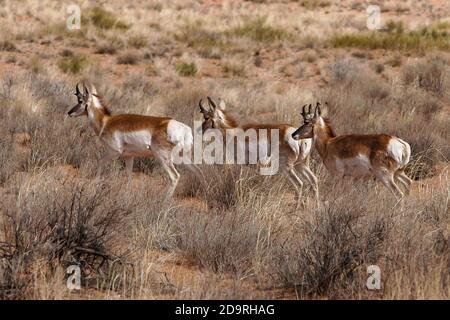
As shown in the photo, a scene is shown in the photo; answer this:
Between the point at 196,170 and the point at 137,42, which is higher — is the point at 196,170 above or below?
above

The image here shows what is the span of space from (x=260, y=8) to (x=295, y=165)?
1248 inches

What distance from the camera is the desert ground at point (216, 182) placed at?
602cm

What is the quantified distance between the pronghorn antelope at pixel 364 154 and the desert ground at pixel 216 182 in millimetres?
221

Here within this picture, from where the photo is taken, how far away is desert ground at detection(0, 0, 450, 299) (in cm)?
602

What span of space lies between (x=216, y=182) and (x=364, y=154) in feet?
6.36

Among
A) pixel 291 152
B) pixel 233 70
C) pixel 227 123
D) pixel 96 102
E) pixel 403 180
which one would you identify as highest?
pixel 96 102

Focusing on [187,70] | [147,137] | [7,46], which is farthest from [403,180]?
[7,46]

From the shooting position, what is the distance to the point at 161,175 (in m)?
11.3

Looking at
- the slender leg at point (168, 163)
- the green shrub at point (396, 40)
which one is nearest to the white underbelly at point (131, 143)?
the slender leg at point (168, 163)

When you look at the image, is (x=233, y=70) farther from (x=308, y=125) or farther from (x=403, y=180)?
(x=403, y=180)

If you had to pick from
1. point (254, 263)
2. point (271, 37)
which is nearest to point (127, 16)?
point (271, 37)

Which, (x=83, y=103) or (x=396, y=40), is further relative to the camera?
(x=396, y=40)

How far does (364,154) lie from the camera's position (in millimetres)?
9141

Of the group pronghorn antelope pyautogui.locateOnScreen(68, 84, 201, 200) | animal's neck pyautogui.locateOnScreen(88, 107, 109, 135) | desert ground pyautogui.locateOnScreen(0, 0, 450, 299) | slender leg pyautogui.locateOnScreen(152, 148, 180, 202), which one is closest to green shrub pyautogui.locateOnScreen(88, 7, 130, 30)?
desert ground pyautogui.locateOnScreen(0, 0, 450, 299)
